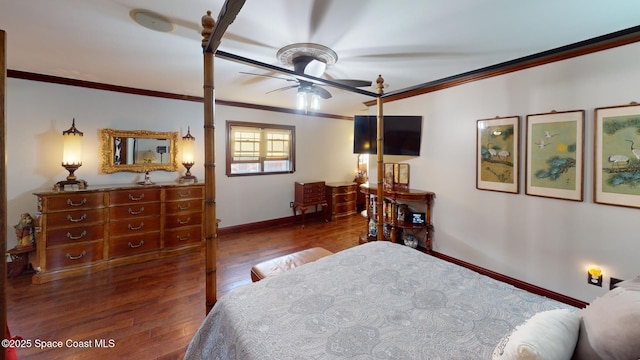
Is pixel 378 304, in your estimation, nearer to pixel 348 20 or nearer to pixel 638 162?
pixel 348 20

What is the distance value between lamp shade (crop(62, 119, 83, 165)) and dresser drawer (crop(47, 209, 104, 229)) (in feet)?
2.15

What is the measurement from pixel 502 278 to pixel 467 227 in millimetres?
619

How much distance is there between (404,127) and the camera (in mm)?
3453

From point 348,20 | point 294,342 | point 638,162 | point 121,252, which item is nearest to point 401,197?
point 638,162

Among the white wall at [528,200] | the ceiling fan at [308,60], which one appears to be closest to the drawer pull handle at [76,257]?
the ceiling fan at [308,60]

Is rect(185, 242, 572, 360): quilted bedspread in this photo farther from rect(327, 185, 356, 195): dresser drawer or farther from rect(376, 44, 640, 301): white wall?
rect(327, 185, 356, 195): dresser drawer

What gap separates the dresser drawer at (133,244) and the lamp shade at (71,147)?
108 cm

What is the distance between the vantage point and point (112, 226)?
3029mm

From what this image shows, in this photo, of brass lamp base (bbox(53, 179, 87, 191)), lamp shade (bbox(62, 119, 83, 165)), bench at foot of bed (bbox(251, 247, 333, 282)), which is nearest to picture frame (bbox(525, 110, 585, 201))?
bench at foot of bed (bbox(251, 247, 333, 282))

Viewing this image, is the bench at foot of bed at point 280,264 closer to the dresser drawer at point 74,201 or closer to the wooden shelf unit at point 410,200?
the wooden shelf unit at point 410,200

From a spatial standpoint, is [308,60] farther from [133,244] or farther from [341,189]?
[341,189]

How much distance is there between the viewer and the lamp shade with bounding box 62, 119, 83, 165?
2.97m

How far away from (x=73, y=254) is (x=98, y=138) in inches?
59.9

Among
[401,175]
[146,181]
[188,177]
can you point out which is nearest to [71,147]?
[146,181]
